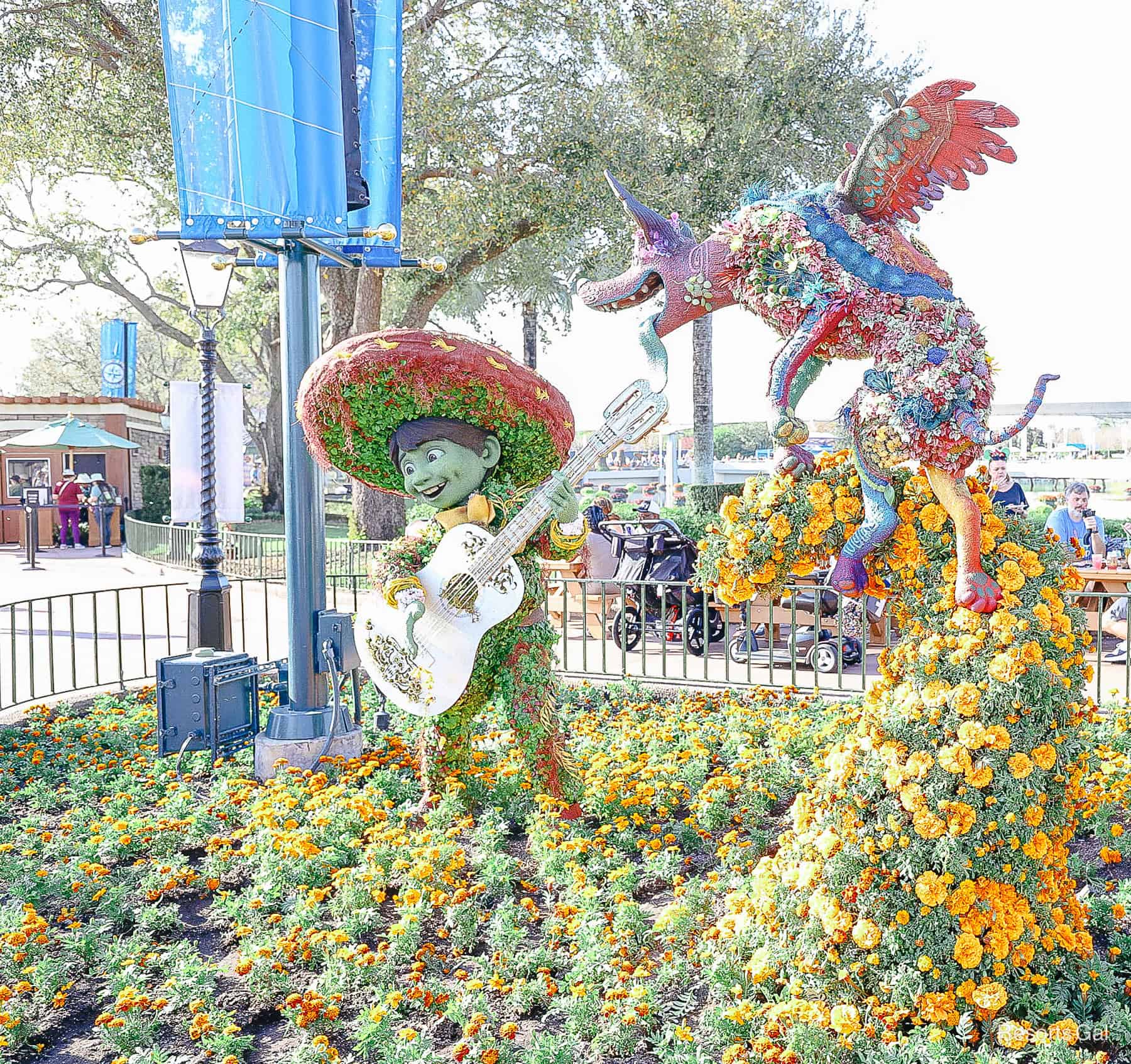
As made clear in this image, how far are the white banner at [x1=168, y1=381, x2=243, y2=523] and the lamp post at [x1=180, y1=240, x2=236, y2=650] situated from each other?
0.13ft

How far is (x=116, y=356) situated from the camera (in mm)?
26609

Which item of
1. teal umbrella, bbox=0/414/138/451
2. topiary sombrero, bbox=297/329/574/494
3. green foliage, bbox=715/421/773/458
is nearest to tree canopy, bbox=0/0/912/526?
teal umbrella, bbox=0/414/138/451

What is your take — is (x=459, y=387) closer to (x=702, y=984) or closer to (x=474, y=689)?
(x=474, y=689)

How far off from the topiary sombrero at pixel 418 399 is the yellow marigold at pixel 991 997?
2.83 metres

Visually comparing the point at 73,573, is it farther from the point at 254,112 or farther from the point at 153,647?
the point at 254,112

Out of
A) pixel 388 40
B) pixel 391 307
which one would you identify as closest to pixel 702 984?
pixel 388 40

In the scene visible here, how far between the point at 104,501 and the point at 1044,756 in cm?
2124

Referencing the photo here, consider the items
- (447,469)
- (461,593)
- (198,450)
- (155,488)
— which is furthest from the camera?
(155,488)

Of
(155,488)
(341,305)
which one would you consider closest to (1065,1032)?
(341,305)

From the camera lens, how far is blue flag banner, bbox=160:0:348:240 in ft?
16.3

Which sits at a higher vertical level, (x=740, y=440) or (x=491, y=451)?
(x=740, y=440)

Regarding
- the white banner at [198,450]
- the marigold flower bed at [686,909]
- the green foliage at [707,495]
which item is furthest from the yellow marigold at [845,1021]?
the green foliage at [707,495]

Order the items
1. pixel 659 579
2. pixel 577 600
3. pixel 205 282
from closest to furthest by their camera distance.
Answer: pixel 205 282 → pixel 659 579 → pixel 577 600

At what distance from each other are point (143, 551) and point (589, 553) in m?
11.2
